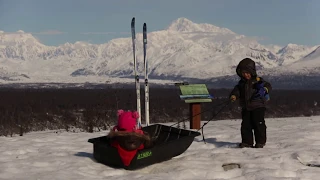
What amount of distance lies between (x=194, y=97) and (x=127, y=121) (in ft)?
20.7

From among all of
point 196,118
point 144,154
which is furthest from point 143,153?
point 196,118

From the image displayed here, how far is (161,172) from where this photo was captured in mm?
7363

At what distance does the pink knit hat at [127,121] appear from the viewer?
758 cm

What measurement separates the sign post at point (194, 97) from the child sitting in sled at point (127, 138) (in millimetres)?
6012

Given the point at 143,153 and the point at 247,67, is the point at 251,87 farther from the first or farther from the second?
the point at 143,153

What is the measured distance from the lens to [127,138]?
24.2 ft

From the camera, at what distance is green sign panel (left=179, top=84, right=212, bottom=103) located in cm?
1359

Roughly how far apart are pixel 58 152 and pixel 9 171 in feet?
6.44

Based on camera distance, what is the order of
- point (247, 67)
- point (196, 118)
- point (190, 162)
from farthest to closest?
point (196, 118), point (247, 67), point (190, 162)

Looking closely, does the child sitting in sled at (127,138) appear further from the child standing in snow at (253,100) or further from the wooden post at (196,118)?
the wooden post at (196,118)

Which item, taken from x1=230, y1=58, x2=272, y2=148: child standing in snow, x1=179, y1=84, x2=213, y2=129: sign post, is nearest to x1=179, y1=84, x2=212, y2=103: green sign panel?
x1=179, y1=84, x2=213, y2=129: sign post

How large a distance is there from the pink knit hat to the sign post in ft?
19.7

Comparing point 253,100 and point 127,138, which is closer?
point 127,138

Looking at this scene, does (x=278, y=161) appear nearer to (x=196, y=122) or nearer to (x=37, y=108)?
(x=196, y=122)
